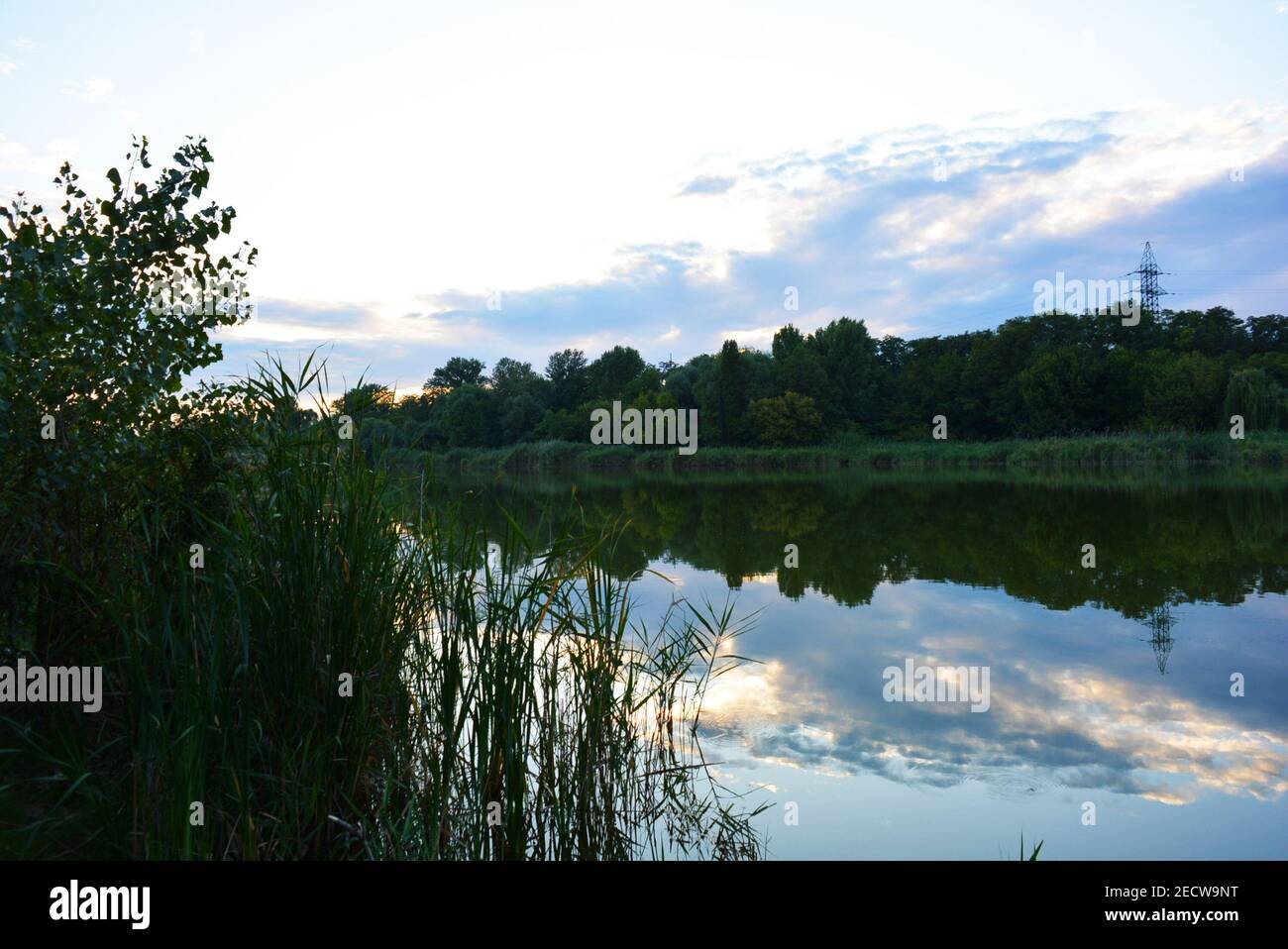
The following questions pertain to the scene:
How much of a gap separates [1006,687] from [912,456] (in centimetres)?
4208

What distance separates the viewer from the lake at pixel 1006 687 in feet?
13.6

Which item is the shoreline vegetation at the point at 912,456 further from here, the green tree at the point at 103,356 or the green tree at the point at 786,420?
the green tree at the point at 103,356

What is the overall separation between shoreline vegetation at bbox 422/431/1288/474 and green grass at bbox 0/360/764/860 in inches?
1446

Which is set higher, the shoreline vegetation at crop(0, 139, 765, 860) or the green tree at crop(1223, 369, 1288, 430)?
the green tree at crop(1223, 369, 1288, 430)

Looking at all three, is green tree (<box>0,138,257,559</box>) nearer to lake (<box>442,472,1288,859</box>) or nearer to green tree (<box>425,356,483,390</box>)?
lake (<box>442,472,1288,859</box>)

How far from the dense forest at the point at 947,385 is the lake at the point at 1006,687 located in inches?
1429

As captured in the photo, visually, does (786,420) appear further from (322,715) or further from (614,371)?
(322,715)

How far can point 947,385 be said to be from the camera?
2258 inches

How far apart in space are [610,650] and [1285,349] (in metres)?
67.3

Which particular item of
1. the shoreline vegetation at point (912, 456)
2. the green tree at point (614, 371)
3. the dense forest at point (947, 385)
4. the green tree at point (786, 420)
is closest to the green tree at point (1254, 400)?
the shoreline vegetation at point (912, 456)

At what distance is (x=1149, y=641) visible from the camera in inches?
290

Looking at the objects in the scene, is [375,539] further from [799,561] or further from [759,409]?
[759,409]

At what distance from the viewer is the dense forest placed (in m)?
49.7

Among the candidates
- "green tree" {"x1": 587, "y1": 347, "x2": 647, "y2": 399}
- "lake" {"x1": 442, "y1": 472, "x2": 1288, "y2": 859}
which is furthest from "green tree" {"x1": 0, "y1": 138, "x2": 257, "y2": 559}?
"green tree" {"x1": 587, "y1": 347, "x2": 647, "y2": 399}
